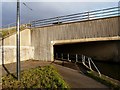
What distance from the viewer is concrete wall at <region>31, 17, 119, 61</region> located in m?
18.0

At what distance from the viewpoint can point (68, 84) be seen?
1211cm

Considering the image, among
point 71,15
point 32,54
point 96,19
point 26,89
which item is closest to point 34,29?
point 32,54

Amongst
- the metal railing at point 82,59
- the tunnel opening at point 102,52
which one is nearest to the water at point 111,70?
the tunnel opening at point 102,52

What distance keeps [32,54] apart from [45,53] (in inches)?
72.1

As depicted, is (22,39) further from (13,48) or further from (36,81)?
(36,81)

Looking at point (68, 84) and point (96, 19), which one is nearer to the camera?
point (68, 84)

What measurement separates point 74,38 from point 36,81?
7.88 meters

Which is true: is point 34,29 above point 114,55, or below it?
above

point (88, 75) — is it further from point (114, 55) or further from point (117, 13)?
point (114, 55)

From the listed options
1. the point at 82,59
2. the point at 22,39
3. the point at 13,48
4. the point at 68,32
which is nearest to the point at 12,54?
the point at 13,48

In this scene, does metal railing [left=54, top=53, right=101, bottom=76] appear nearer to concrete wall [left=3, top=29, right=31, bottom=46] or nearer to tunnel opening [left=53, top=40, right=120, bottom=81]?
tunnel opening [left=53, top=40, right=120, bottom=81]

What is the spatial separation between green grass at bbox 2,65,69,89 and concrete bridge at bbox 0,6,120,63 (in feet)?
19.8

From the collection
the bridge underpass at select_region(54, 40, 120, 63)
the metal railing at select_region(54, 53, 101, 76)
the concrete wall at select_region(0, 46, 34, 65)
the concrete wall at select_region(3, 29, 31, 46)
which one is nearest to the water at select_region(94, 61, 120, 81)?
the metal railing at select_region(54, 53, 101, 76)

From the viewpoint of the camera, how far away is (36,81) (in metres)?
13.1
